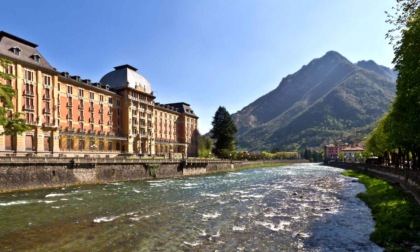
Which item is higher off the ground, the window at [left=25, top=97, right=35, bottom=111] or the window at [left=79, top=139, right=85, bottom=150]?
the window at [left=25, top=97, right=35, bottom=111]

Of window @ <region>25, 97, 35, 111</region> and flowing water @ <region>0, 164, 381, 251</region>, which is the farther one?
window @ <region>25, 97, 35, 111</region>

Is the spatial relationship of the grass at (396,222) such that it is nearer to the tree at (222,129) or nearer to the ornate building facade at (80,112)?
the ornate building facade at (80,112)

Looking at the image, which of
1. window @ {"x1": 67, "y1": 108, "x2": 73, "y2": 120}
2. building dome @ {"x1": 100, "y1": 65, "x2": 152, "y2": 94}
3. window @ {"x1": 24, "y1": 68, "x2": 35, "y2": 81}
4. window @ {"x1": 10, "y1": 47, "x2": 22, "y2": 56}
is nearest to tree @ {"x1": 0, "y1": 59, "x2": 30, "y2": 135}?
window @ {"x1": 10, "y1": 47, "x2": 22, "y2": 56}

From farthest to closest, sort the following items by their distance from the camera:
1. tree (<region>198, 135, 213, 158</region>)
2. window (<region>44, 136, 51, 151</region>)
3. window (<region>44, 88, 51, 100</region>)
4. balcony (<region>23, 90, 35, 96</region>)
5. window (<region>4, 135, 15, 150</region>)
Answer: tree (<region>198, 135, 213, 158</region>) → window (<region>44, 88, 51, 100</region>) → window (<region>44, 136, 51, 151</region>) → balcony (<region>23, 90, 35, 96</region>) → window (<region>4, 135, 15, 150</region>)

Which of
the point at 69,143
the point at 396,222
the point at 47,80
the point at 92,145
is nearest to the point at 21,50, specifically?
the point at 47,80

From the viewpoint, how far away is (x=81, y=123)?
77.8m

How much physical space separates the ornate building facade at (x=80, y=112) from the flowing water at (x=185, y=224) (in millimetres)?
29472

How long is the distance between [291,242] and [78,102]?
7097cm

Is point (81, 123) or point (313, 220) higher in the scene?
point (81, 123)

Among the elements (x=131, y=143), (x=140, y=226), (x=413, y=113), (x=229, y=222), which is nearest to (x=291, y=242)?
(x=229, y=222)

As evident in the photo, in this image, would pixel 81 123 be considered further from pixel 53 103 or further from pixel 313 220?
pixel 313 220

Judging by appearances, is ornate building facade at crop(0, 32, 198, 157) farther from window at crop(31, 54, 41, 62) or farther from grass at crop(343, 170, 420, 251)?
grass at crop(343, 170, 420, 251)

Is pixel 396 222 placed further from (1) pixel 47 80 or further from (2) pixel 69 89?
(2) pixel 69 89

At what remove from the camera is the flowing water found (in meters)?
17.5
